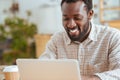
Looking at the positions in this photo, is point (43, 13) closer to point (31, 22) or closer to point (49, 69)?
point (31, 22)

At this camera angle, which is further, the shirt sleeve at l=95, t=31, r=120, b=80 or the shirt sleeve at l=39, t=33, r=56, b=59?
the shirt sleeve at l=39, t=33, r=56, b=59

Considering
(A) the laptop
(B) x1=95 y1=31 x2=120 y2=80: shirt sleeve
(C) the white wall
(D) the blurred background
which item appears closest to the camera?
(A) the laptop

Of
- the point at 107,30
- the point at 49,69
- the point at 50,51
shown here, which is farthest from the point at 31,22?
the point at 49,69

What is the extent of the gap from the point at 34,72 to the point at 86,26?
453 mm

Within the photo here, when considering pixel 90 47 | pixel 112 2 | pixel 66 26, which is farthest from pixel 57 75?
pixel 112 2

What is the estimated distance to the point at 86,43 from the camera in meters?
1.57

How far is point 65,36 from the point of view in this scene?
5.44 feet

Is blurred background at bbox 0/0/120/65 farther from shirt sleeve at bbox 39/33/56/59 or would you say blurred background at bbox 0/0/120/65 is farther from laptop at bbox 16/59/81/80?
laptop at bbox 16/59/81/80

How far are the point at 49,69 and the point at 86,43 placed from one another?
46 centimetres

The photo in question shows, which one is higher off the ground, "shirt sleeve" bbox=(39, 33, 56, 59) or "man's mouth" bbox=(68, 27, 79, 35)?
"man's mouth" bbox=(68, 27, 79, 35)

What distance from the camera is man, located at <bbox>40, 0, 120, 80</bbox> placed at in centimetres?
142

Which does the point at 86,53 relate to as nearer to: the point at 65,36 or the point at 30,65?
the point at 65,36

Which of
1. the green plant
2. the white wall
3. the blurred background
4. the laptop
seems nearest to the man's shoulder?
the laptop

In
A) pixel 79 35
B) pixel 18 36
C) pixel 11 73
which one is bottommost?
pixel 18 36
